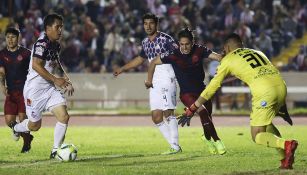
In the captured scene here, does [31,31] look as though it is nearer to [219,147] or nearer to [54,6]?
[54,6]

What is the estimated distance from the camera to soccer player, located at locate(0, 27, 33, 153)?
17.4 m

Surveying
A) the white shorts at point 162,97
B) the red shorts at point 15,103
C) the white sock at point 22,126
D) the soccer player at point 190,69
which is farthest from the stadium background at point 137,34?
the white sock at point 22,126

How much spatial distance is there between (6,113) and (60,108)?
2.79m

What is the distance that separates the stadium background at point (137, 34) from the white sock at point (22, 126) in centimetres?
1416

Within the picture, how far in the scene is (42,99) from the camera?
15453 mm

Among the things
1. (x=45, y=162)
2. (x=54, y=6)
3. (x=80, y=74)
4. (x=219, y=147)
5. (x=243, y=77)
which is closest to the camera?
(x=243, y=77)

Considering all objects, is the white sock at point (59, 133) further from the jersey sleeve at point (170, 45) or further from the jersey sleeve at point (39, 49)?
the jersey sleeve at point (170, 45)

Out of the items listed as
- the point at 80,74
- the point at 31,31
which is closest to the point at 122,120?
the point at 80,74

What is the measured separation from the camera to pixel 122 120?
2817 centimetres

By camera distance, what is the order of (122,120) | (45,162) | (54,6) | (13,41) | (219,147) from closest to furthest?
(45,162) < (219,147) < (13,41) < (122,120) < (54,6)

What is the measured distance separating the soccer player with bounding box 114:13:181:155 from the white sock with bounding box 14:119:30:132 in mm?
2264

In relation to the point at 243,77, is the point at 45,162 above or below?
below

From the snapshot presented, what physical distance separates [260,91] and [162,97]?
13.1ft

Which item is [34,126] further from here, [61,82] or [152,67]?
[152,67]
